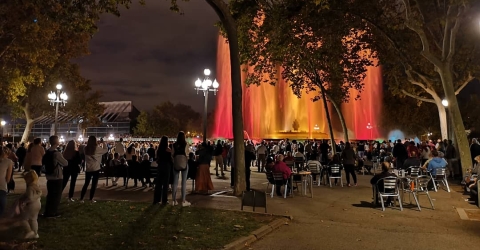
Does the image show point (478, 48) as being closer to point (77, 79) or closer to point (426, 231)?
point (426, 231)

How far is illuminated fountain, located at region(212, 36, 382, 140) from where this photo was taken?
44781 millimetres

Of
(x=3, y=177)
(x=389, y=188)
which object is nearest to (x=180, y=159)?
(x=3, y=177)

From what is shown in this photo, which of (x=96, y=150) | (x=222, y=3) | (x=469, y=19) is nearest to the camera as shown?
(x=96, y=150)

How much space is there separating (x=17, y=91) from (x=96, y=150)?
22386mm

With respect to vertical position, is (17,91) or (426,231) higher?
(17,91)

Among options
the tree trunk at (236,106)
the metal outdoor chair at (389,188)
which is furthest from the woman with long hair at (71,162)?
the metal outdoor chair at (389,188)

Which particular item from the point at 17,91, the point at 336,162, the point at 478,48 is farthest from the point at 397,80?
the point at 17,91

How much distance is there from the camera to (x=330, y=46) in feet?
79.2

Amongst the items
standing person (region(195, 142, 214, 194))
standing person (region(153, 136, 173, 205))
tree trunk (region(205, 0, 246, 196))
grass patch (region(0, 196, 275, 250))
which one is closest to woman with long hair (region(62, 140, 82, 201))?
grass patch (region(0, 196, 275, 250))

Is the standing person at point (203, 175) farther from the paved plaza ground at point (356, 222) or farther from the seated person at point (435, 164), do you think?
the seated person at point (435, 164)

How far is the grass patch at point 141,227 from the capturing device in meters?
6.96

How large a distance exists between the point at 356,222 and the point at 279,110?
3771 centimetres

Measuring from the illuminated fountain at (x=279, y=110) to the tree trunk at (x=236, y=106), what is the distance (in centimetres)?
2989

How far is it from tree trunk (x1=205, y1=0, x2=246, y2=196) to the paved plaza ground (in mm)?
807
